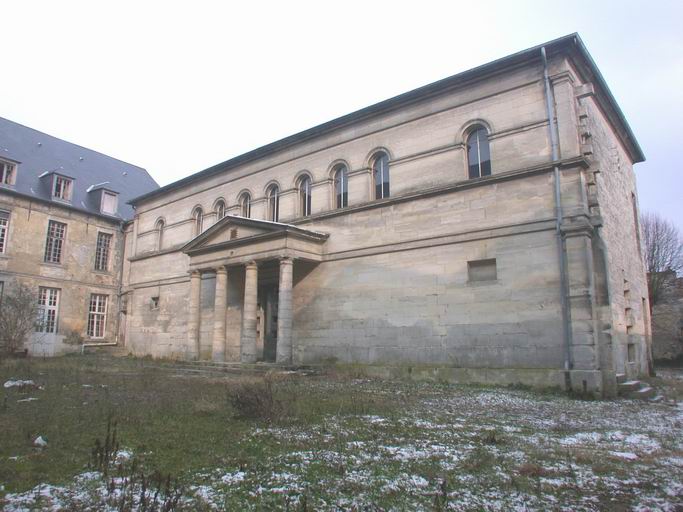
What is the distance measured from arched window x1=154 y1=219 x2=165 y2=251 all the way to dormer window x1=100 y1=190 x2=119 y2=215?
5736 millimetres

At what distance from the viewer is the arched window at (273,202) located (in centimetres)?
2038

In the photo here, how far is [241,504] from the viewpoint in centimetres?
378

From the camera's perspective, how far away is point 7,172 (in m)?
25.7

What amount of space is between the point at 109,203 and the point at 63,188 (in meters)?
2.75

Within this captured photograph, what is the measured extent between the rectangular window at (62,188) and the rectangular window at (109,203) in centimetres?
205

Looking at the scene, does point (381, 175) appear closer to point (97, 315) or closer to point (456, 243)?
point (456, 243)

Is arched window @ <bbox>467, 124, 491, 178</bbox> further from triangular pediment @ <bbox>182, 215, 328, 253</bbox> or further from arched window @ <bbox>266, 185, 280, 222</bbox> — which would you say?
arched window @ <bbox>266, 185, 280, 222</bbox>

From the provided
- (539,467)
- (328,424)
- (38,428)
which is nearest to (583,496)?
(539,467)

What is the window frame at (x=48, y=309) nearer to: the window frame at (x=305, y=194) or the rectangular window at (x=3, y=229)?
the rectangular window at (x=3, y=229)

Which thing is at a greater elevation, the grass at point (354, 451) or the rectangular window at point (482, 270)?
the rectangular window at point (482, 270)

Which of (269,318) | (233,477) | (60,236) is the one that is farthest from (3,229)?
(233,477)

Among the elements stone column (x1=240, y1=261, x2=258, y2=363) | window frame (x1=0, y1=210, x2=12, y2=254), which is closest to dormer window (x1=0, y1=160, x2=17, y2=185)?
window frame (x1=0, y1=210, x2=12, y2=254)

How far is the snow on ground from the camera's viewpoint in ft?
12.8

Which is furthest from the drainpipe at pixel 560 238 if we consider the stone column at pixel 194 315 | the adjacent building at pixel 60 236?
the adjacent building at pixel 60 236
